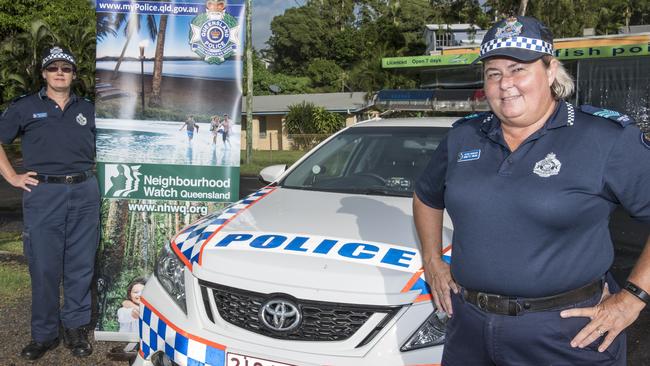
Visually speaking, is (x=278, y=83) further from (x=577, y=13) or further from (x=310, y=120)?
(x=577, y=13)

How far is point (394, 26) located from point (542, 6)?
86.3 ft

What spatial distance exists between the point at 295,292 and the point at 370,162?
176 cm

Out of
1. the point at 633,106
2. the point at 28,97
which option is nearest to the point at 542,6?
the point at 633,106

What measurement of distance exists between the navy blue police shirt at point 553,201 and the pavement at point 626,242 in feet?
1.71

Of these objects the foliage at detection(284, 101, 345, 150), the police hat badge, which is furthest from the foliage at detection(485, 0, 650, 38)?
the police hat badge

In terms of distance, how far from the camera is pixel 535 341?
1998 mm

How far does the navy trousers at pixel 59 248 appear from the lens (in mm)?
4129

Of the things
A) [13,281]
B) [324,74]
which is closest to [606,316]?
[13,281]

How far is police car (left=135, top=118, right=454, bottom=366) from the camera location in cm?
260

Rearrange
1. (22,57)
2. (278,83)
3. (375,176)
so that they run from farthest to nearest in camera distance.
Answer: (278,83)
(22,57)
(375,176)

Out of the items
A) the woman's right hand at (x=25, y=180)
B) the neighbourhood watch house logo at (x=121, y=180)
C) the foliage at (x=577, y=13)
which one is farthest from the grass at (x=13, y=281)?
the foliage at (x=577, y=13)

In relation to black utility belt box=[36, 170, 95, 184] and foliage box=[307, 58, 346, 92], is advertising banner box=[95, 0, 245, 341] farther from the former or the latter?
foliage box=[307, 58, 346, 92]

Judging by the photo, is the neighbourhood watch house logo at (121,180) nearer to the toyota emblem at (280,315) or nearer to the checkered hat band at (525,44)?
the toyota emblem at (280,315)

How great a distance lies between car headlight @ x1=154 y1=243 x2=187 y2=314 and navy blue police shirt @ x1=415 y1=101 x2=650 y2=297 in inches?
56.0
